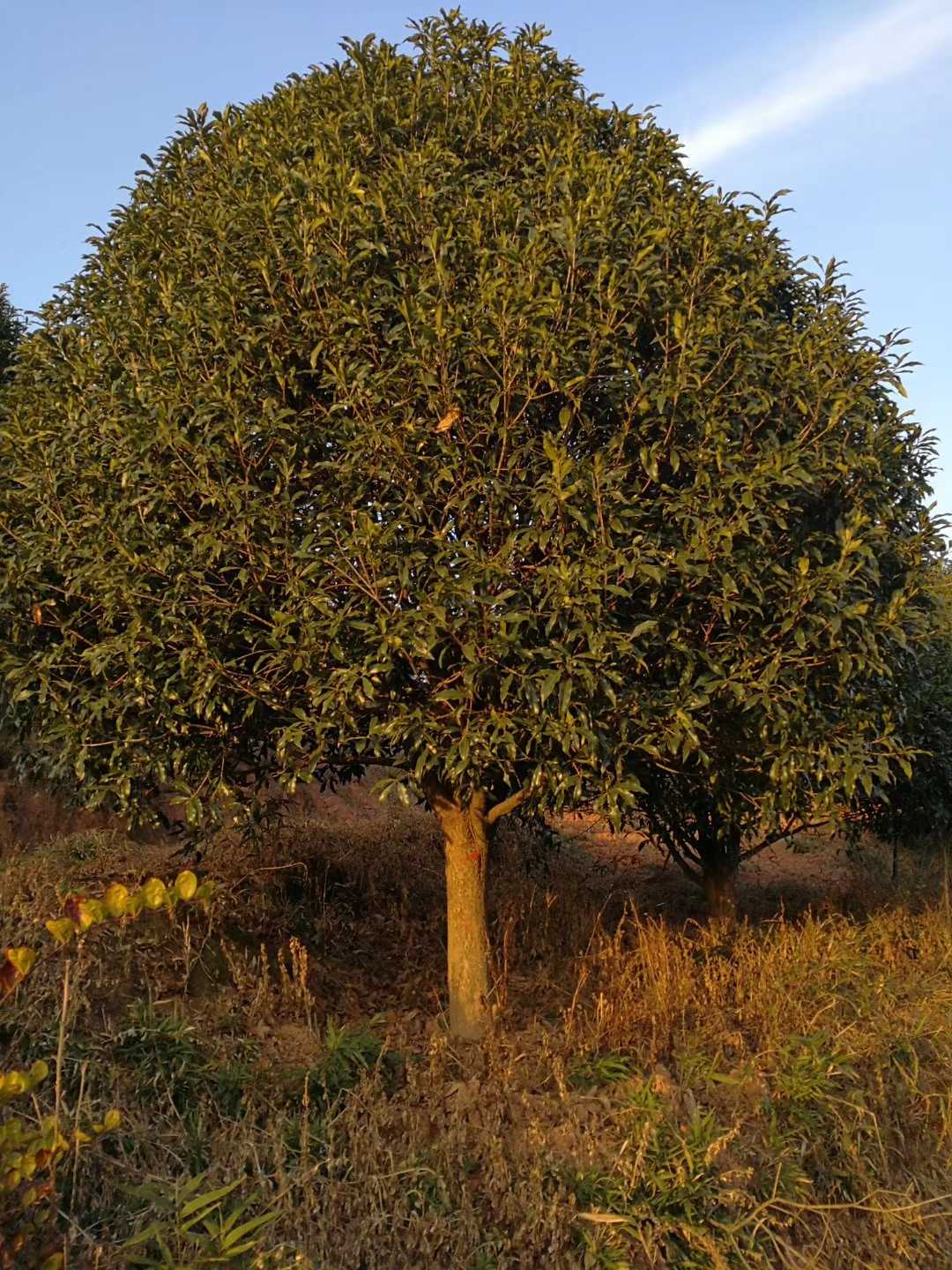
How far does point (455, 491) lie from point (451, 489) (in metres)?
0.19

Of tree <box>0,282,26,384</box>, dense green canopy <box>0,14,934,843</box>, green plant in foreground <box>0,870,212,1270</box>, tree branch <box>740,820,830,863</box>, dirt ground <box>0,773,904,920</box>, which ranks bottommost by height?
dirt ground <box>0,773,904,920</box>

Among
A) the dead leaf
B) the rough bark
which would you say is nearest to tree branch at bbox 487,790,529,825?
the dead leaf

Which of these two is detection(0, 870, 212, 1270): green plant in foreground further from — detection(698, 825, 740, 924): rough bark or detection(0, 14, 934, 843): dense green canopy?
detection(698, 825, 740, 924): rough bark

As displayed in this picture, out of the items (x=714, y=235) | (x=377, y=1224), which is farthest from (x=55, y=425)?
(x=377, y=1224)

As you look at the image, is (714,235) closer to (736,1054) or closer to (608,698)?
(608,698)

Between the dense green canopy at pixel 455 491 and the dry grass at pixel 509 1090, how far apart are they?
1.90 meters

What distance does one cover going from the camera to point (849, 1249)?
575 cm

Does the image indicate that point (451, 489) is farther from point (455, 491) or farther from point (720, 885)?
point (720, 885)

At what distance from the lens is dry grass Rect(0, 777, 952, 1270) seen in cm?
524

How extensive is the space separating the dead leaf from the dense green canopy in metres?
0.03

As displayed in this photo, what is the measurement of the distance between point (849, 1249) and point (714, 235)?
7.27m

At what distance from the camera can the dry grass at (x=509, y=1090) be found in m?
5.24

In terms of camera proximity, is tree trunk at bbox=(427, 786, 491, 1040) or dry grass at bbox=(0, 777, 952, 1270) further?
tree trunk at bbox=(427, 786, 491, 1040)

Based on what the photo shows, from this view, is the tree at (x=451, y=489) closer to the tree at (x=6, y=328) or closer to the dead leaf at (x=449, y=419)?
the dead leaf at (x=449, y=419)
